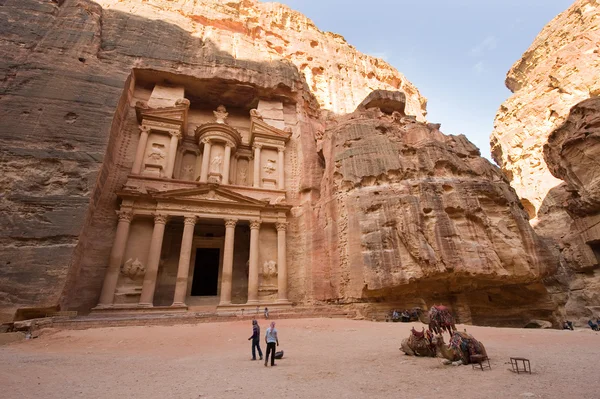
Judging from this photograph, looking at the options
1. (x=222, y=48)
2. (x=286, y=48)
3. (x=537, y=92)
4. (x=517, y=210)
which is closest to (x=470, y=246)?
(x=517, y=210)

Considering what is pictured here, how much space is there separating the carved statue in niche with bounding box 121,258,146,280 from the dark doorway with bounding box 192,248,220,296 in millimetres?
4092

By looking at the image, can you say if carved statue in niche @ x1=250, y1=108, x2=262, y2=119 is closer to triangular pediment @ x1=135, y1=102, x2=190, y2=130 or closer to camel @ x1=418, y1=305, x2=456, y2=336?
triangular pediment @ x1=135, y1=102, x2=190, y2=130

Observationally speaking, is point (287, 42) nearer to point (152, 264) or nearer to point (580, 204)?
point (152, 264)

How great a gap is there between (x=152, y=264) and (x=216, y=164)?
7970 mm

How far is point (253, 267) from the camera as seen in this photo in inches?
639

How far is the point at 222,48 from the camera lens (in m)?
22.9

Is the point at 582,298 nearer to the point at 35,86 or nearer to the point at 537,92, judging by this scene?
the point at 537,92

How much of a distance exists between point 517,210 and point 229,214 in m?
15.2

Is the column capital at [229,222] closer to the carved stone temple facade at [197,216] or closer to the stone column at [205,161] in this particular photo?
the carved stone temple facade at [197,216]

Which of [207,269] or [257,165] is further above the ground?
[257,165]

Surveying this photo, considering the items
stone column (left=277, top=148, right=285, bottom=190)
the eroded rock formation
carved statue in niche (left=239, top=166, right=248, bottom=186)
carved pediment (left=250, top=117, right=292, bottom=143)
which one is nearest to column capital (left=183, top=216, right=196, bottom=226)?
the eroded rock formation

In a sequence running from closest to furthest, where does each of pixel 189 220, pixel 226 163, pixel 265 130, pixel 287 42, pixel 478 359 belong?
pixel 478 359
pixel 189 220
pixel 226 163
pixel 265 130
pixel 287 42

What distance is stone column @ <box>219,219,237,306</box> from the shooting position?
15.0 meters

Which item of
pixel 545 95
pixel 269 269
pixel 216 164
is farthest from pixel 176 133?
pixel 545 95
